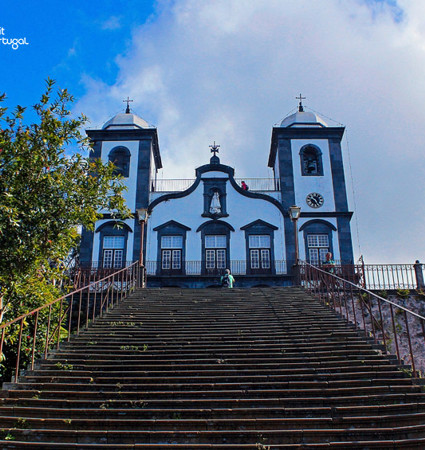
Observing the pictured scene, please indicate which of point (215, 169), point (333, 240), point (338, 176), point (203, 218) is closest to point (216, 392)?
point (203, 218)

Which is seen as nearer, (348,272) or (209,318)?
(209,318)

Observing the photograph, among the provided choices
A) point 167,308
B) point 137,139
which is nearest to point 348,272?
point 167,308

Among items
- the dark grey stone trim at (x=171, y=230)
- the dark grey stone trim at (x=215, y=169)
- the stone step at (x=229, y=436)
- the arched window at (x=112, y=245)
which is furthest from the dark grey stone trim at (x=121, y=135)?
the stone step at (x=229, y=436)

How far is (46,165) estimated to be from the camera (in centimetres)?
953

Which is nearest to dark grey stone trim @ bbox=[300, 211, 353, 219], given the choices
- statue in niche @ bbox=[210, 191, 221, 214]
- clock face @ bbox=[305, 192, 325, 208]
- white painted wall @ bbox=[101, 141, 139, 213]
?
clock face @ bbox=[305, 192, 325, 208]

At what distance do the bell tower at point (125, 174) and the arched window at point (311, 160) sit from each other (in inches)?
298

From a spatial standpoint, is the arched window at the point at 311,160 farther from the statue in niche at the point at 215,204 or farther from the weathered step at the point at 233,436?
the weathered step at the point at 233,436

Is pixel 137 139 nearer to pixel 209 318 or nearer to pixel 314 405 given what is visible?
pixel 209 318

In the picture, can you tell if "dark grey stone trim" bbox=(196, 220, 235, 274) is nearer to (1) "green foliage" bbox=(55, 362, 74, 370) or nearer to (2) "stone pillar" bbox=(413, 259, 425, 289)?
(2) "stone pillar" bbox=(413, 259, 425, 289)

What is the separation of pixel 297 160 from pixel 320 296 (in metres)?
12.1

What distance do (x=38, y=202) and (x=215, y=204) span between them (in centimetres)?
1443

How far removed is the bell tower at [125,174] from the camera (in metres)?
22.0

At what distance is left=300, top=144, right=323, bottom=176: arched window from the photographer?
24.0 meters

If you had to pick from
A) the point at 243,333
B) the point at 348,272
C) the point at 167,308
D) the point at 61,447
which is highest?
the point at 348,272
